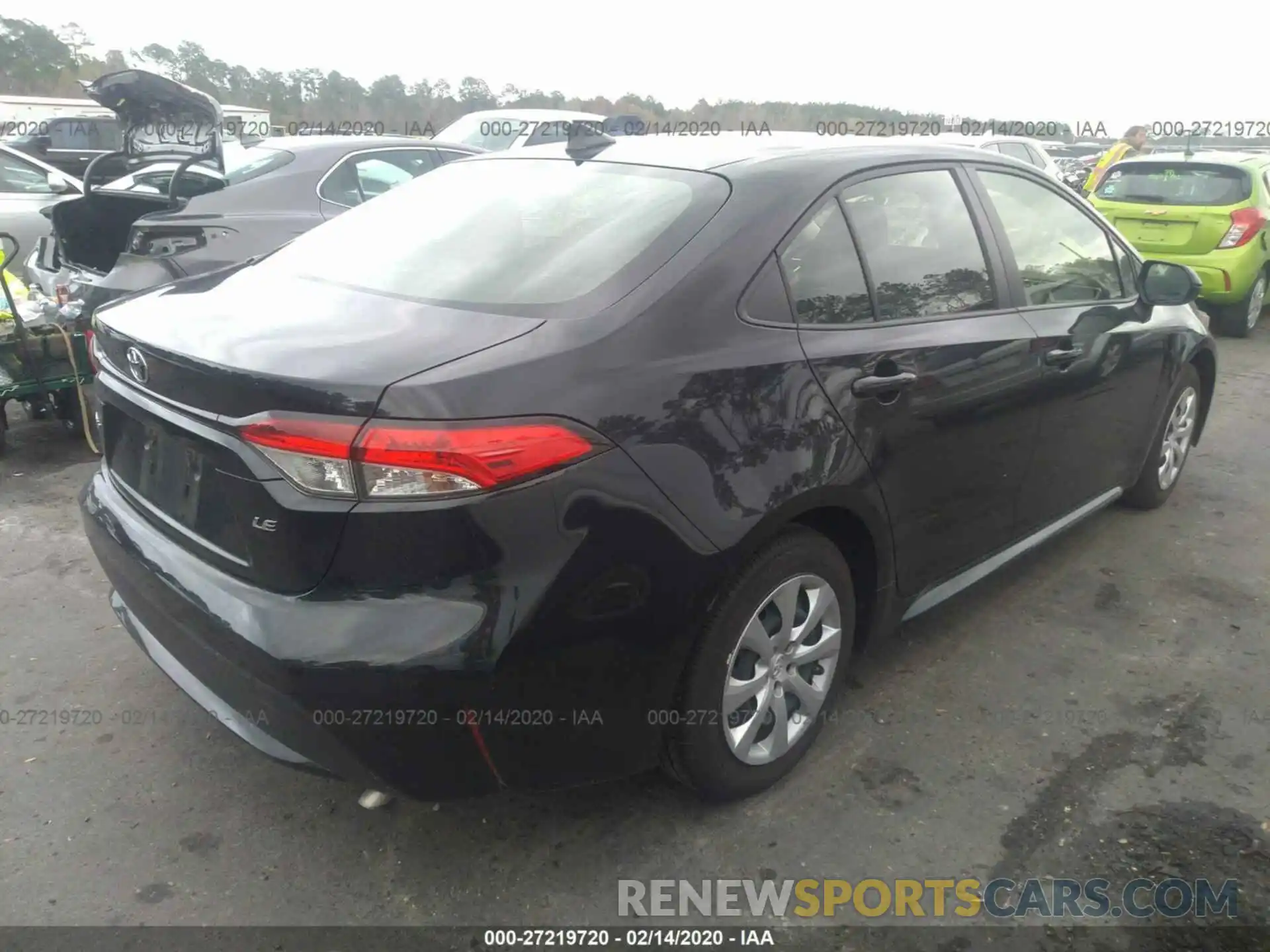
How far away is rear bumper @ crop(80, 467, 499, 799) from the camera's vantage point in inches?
74.5

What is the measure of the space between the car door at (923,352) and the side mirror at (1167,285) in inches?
41.9

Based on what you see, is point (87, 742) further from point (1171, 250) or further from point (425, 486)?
point (1171, 250)

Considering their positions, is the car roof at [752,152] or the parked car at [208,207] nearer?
the car roof at [752,152]

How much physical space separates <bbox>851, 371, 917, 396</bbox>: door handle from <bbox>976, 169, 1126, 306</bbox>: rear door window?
87 cm

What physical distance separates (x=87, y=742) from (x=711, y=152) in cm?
250

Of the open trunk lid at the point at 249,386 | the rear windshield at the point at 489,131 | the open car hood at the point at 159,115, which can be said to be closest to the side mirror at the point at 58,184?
the open car hood at the point at 159,115

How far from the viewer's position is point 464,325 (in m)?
2.08

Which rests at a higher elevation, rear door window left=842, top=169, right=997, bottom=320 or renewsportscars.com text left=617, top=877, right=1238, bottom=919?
rear door window left=842, top=169, right=997, bottom=320

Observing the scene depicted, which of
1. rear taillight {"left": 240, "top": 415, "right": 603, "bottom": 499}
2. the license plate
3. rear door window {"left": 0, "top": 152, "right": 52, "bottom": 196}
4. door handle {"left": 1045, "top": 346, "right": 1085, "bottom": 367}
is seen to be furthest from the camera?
rear door window {"left": 0, "top": 152, "right": 52, "bottom": 196}

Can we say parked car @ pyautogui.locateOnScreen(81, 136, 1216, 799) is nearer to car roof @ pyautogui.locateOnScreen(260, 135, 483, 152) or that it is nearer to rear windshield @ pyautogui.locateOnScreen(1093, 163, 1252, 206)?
car roof @ pyautogui.locateOnScreen(260, 135, 483, 152)

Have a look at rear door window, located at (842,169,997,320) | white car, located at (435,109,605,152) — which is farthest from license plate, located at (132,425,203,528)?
white car, located at (435,109,605,152)

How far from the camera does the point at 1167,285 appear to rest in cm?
380

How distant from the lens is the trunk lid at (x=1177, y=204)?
8.29m

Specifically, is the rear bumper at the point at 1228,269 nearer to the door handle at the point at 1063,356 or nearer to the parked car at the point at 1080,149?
the door handle at the point at 1063,356
